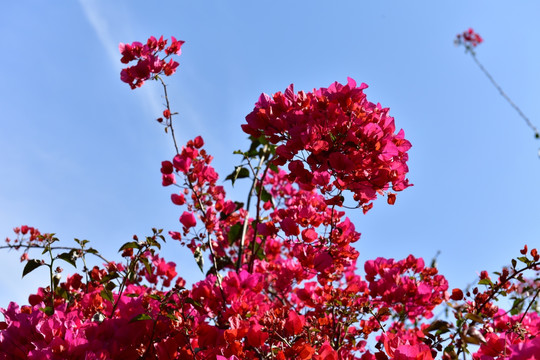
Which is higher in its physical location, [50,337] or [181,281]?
[181,281]

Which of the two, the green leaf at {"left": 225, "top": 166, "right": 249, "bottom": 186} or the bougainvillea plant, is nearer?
the bougainvillea plant

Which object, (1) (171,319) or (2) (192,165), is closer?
(1) (171,319)

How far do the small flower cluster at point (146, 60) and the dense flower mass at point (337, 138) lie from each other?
94 centimetres

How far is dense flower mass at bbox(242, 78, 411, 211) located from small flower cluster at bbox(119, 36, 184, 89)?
94cm

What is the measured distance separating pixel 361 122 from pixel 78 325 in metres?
1.33

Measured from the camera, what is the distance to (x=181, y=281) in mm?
2742

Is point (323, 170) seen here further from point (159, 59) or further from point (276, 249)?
point (276, 249)

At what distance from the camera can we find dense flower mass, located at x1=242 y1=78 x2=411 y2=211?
147 centimetres

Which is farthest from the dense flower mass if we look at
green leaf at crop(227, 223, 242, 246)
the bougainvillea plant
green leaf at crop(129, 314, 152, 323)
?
green leaf at crop(227, 223, 242, 246)

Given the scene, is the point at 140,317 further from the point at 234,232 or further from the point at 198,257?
the point at 234,232

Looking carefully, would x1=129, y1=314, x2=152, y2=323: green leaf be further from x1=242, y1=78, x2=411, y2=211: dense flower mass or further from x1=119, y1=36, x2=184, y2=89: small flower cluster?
x1=119, y1=36, x2=184, y2=89: small flower cluster

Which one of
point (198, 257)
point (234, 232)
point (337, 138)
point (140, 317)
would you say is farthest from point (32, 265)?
point (337, 138)

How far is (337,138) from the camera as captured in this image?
154 centimetres

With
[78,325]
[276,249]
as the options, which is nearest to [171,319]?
[78,325]
